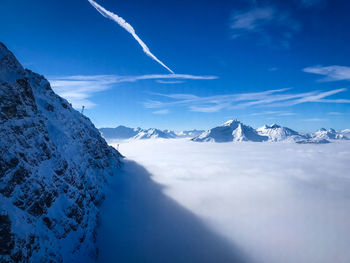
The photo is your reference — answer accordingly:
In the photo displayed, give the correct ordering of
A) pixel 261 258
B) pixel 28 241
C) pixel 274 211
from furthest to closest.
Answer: pixel 274 211, pixel 261 258, pixel 28 241

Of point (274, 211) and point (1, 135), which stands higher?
point (1, 135)

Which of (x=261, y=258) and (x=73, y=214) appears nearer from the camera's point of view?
(x=73, y=214)

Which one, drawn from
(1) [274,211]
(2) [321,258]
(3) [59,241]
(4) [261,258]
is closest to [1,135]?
(3) [59,241]

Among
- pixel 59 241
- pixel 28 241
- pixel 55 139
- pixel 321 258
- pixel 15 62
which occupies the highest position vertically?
pixel 15 62

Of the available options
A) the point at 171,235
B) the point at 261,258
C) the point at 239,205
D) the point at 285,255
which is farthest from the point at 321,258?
the point at 171,235

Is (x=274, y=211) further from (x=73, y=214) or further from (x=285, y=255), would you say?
(x=73, y=214)

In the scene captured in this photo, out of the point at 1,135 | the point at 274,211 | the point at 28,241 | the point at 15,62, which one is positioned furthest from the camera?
the point at 274,211

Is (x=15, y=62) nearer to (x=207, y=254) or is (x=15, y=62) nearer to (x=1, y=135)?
(x=1, y=135)
